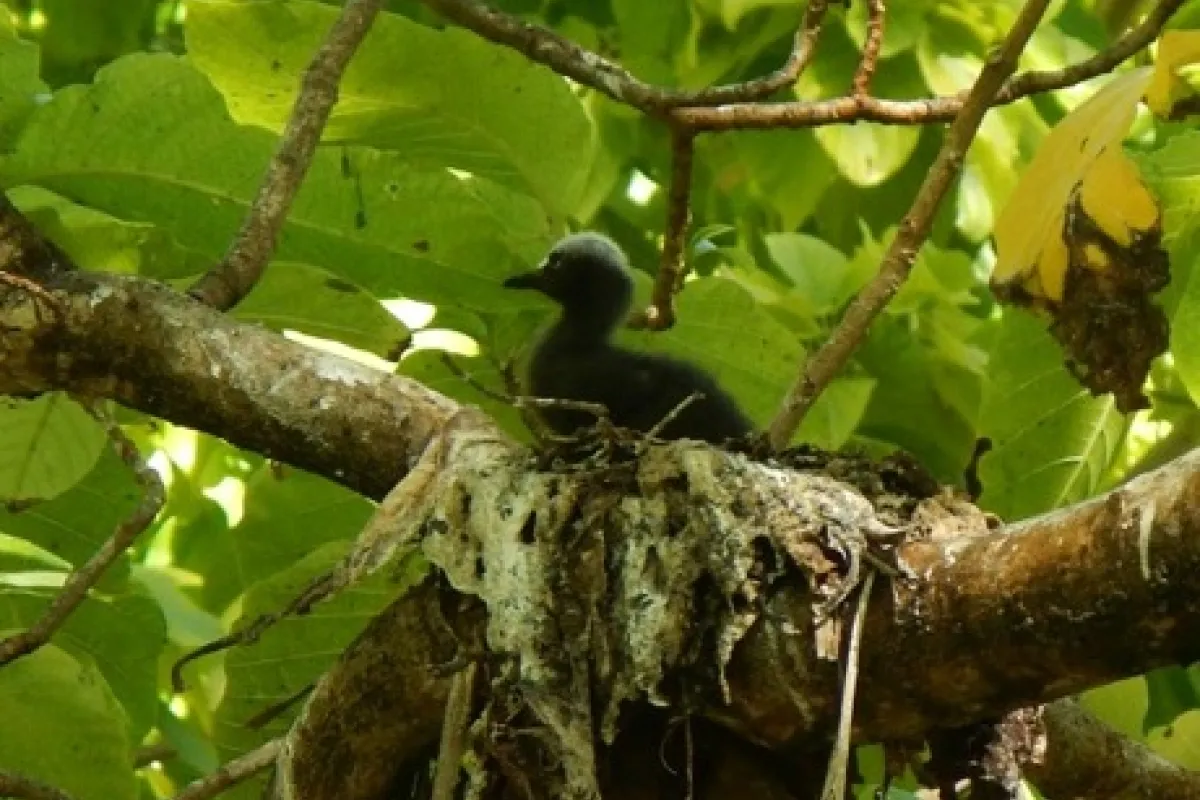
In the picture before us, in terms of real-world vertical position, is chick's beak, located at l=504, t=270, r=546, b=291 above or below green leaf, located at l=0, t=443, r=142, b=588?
above

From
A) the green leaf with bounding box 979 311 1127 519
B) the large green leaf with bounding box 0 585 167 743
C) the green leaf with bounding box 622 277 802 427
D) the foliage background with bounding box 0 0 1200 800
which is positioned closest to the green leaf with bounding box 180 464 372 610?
the foliage background with bounding box 0 0 1200 800

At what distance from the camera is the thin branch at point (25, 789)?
2.31 m

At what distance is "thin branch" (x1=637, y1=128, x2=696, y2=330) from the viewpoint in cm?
292

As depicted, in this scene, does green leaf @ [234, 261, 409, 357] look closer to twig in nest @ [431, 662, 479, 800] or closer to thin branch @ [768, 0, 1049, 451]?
thin branch @ [768, 0, 1049, 451]

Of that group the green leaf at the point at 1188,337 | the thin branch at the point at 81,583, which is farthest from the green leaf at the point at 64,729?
the green leaf at the point at 1188,337

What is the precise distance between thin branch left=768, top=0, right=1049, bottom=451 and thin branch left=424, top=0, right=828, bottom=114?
0.28 metres

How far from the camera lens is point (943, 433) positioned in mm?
3865

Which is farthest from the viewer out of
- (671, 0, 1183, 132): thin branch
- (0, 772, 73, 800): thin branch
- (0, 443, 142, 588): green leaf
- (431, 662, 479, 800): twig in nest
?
(0, 443, 142, 588): green leaf

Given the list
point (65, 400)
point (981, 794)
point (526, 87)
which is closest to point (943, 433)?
point (526, 87)

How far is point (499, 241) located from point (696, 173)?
2510 millimetres

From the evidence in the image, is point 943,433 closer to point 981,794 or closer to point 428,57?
point 428,57

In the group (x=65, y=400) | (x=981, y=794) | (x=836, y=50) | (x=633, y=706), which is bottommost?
(x=65, y=400)

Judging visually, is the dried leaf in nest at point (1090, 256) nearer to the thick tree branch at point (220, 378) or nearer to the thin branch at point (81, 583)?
the thick tree branch at point (220, 378)

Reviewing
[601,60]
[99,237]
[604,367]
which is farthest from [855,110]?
[99,237]
